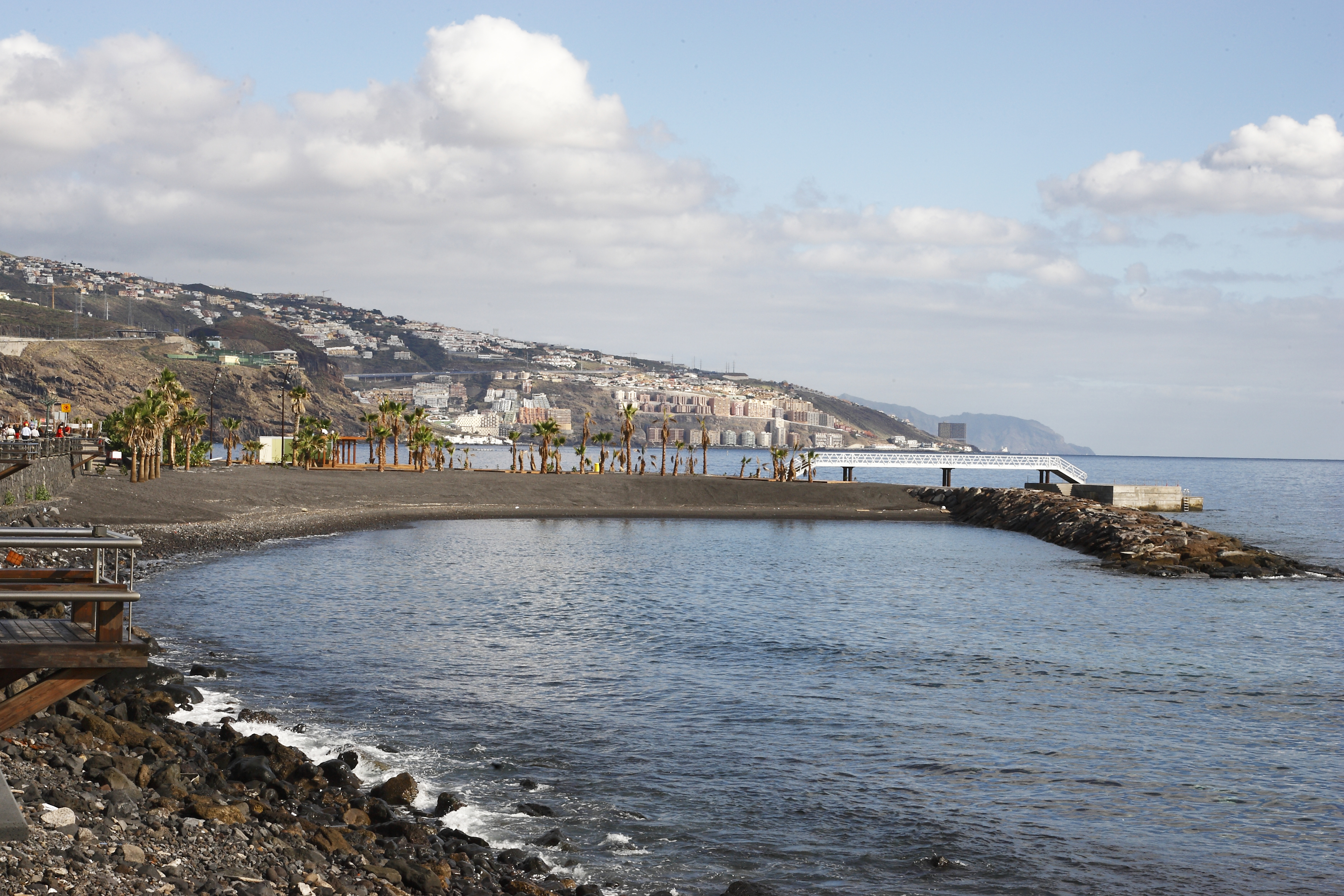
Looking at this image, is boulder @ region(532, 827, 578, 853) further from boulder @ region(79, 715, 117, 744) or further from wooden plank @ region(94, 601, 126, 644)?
wooden plank @ region(94, 601, 126, 644)

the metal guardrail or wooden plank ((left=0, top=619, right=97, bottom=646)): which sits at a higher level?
the metal guardrail

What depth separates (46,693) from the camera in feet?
29.6

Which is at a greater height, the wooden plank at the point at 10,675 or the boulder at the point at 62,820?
the wooden plank at the point at 10,675

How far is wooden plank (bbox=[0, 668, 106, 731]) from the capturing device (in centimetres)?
896

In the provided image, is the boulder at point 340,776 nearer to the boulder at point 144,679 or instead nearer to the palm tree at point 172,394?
the boulder at point 144,679

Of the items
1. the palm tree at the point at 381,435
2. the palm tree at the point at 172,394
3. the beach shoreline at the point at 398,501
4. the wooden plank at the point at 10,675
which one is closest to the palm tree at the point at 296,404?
the palm tree at the point at 381,435

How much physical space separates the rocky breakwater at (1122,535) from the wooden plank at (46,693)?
53424 millimetres

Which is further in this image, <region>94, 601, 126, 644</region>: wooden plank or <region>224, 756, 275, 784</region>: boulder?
<region>224, 756, 275, 784</region>: boulder

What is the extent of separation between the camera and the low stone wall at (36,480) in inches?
1673

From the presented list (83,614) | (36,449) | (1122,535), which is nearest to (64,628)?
(83,614)

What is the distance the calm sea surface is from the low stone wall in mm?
8304

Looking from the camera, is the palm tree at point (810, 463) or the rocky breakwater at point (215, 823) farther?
the palm tree at point (810, 463)

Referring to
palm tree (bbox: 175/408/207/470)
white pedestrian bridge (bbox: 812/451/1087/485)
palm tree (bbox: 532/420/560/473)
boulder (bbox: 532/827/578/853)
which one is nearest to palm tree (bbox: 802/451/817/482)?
white pedestrian bridge (bbox: 812/451/1087/485)

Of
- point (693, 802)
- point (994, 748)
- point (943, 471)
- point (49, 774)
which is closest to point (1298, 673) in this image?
point (994, 748)
